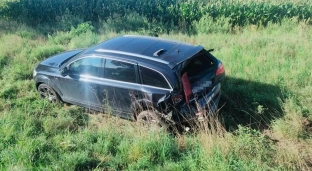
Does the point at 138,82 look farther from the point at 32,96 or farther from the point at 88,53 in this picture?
the point at 32,96

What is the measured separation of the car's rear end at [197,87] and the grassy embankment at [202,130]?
1.38 feet

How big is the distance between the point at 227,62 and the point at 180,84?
3.84 metres

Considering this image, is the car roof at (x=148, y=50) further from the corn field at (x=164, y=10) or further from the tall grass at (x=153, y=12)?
the corn field at (x=164, y=10)

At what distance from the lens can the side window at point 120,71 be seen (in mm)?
5992

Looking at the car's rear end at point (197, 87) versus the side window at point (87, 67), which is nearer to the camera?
the car's rear end at point (197, 87)

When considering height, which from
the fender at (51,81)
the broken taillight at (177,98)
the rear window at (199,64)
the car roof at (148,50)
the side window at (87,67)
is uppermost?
the car roof at (148,50)

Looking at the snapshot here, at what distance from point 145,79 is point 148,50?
0.66m

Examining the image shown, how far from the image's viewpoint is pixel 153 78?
226 inches

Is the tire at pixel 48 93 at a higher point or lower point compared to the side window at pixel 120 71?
lower

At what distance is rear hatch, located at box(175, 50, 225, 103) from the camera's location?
5.54m

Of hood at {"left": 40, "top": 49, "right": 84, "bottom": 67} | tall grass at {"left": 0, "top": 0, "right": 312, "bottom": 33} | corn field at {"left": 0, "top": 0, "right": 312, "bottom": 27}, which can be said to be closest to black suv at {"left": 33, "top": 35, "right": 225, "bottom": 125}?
hood at {"left": 40, "top": 49, "right": 84, "bottom": 67}

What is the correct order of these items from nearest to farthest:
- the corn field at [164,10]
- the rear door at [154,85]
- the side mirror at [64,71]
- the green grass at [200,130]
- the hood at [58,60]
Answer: the green grass at [200,130], the rear door at [154,85], the side mirror at [64,71], the hood at [58,60], the corn field at [164,10]

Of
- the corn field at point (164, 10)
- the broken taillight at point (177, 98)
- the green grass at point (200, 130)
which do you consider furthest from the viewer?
the corn field at point (164, 10)

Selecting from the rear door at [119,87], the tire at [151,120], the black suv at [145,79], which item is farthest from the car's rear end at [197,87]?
the rear door at [119,87]
